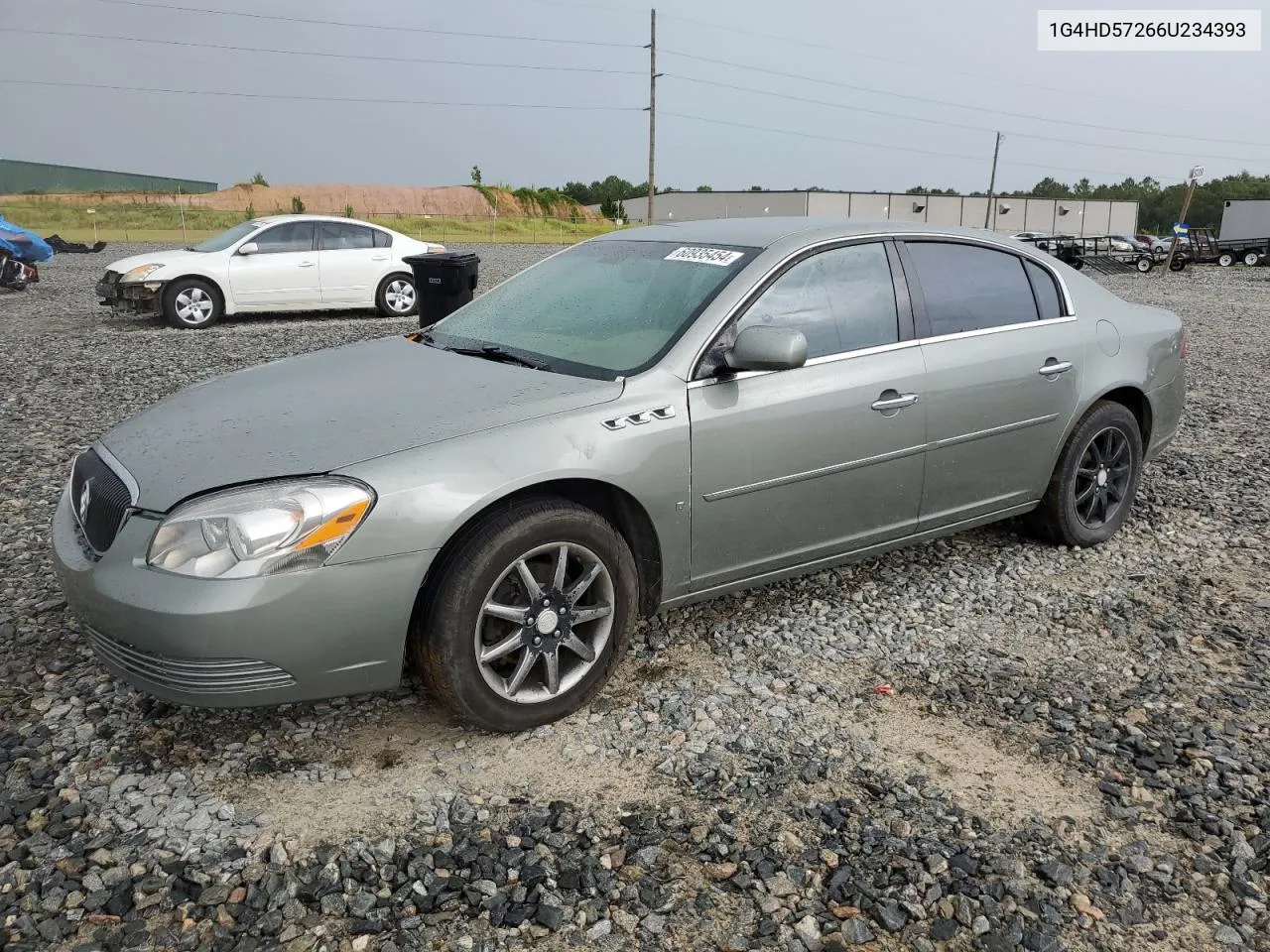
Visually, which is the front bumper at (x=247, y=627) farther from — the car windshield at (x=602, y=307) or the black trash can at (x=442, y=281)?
the black trash can at (x=442, y=281)

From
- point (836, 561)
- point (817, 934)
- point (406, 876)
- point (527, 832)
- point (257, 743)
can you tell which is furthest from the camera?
point (836, 561)

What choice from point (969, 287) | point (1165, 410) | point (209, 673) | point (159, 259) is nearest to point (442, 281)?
point (159, 259)

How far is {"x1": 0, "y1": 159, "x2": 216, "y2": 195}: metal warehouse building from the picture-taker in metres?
54.1

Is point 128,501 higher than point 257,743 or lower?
higher

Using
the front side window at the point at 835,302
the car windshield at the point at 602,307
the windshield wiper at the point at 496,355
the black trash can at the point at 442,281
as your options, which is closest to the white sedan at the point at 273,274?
the black trash can at the point at 442,281

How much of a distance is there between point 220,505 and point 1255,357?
1248 centimetres

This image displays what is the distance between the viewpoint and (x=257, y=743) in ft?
10.4

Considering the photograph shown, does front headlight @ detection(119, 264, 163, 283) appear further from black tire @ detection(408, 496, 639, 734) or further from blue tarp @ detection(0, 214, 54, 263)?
black tire @ detection(408, 496, 639, 734)

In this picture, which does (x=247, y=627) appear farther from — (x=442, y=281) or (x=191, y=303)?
(x=191, y=303)

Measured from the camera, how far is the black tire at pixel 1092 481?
4711mm

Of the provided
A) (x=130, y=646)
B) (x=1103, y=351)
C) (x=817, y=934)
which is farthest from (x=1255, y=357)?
(x=130, y=646)

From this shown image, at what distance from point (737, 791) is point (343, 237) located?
12.3 metres

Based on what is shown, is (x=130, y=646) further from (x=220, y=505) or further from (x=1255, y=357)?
(x=1255, y=357)

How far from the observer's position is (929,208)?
7875 centimetres
